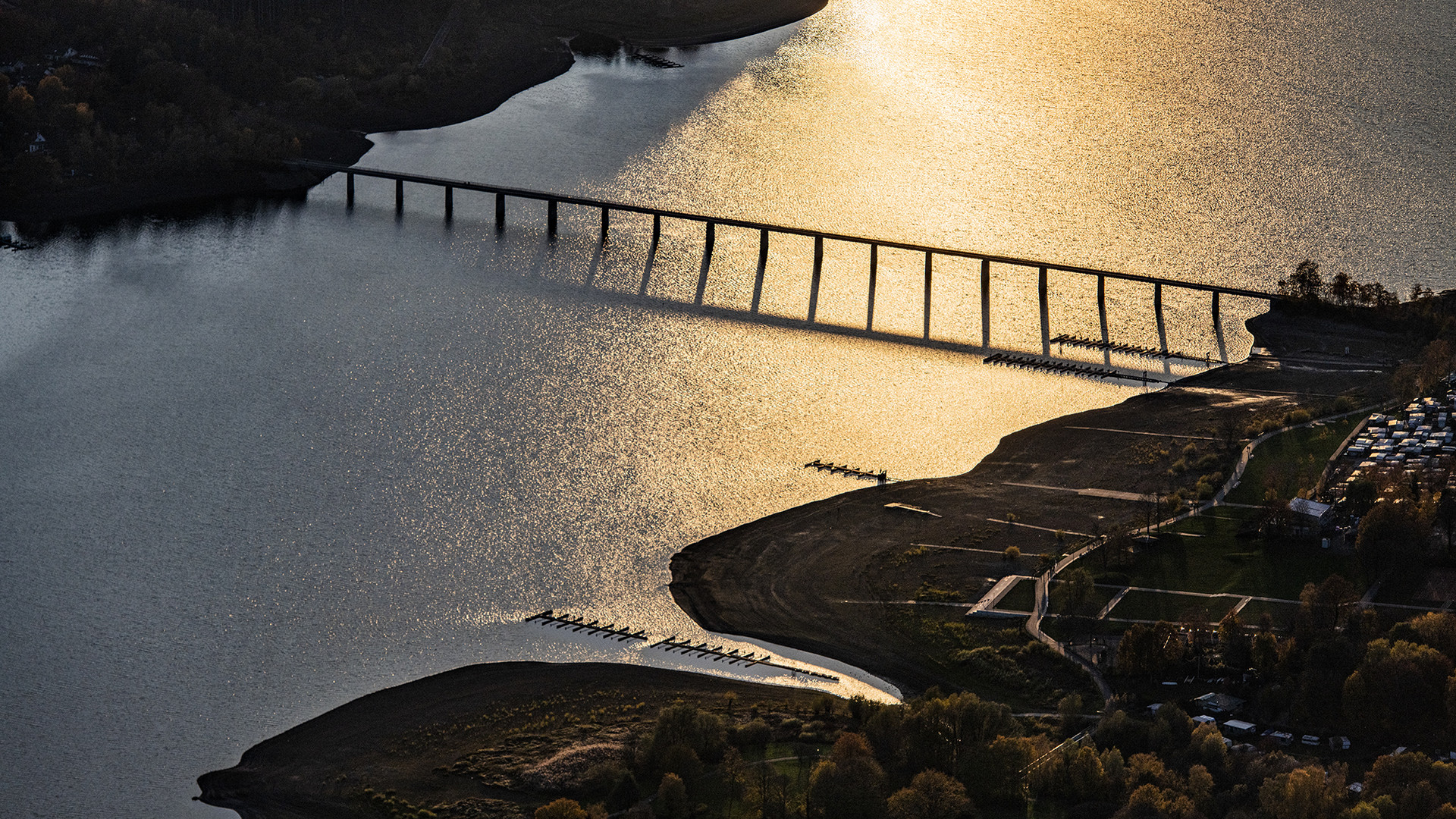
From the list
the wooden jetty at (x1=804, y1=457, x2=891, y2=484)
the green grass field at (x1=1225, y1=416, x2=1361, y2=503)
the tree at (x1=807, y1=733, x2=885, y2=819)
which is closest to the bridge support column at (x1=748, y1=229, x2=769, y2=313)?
the wooden jetty at (x1=804, y1=457, x2=891, y2=484)

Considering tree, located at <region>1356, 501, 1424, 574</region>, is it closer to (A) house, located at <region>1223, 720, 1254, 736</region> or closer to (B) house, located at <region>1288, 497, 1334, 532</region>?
(B) house, located at <region>1288, 497, 1334, 532</region>

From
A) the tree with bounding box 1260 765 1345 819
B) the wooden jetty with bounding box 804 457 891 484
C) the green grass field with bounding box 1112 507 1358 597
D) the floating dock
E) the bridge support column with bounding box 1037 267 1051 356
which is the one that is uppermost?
the bridge support column with bounding box 1037 267 1051 356

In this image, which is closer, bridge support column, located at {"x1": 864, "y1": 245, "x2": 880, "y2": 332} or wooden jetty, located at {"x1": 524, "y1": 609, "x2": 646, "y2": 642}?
wooden jetty, located at {"x1": 524, "y1": 609, "x2": 646, "y2": 642}

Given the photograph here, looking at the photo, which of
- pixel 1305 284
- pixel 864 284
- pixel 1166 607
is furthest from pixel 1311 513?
pixel 864 284

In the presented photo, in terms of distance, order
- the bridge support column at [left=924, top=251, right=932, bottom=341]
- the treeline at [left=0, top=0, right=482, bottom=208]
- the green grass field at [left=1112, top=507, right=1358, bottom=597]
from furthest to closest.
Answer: the treeline at [left=0, top=0, right=482, bottom=208], the bridge support column at [left=924, top=251, right=932, bottom=341], the green grass field at [left=1112, top=507, right=1358, bottom=597]

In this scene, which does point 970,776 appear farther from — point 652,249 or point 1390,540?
point 652,249

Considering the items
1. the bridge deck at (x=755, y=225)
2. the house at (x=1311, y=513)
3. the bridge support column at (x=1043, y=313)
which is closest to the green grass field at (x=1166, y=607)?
the house at (x=1311, y=513)

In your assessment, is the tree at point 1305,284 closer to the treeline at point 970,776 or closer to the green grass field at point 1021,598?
the green grass field at point 1021,598
